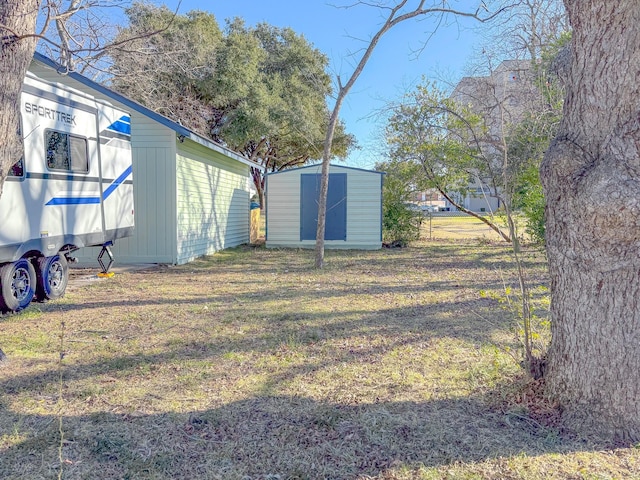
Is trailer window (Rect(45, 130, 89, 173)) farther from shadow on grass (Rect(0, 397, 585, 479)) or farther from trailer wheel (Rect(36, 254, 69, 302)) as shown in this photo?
shadow on grass (Rect(0, 397, 585, 479))

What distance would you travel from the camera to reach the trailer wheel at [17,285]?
207 inches

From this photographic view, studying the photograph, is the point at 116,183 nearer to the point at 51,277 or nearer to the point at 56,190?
the point at 56,190

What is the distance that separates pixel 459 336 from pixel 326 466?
2.61 m

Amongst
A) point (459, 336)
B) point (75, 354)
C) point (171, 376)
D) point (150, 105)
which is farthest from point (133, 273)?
point (150, 105)

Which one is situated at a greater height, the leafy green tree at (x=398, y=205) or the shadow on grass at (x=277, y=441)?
the leafy green tree at (x=398, y=205)

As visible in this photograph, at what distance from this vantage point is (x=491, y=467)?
2273 millimetres

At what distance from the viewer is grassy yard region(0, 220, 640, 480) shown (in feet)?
7.64

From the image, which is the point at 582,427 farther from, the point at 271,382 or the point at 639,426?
the point at 271,382

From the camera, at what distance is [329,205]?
40.7 feet

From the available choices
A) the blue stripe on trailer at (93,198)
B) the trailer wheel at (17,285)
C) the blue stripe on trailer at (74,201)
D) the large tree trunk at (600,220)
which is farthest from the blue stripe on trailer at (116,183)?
the large tree trunk at (600,220)

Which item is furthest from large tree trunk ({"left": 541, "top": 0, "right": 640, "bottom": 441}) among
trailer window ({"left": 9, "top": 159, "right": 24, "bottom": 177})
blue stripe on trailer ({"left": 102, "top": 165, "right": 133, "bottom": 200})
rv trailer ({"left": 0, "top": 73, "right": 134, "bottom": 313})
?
blue stripe on trailer ({"left": 102, "top": 165, "right": 133, "bottom": 200})

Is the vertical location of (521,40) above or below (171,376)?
above

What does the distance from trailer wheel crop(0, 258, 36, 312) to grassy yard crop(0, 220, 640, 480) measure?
0.59ft

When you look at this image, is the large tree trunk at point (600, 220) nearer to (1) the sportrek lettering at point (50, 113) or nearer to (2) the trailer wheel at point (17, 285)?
(1) the sportrek lettering at point (50, 113)
